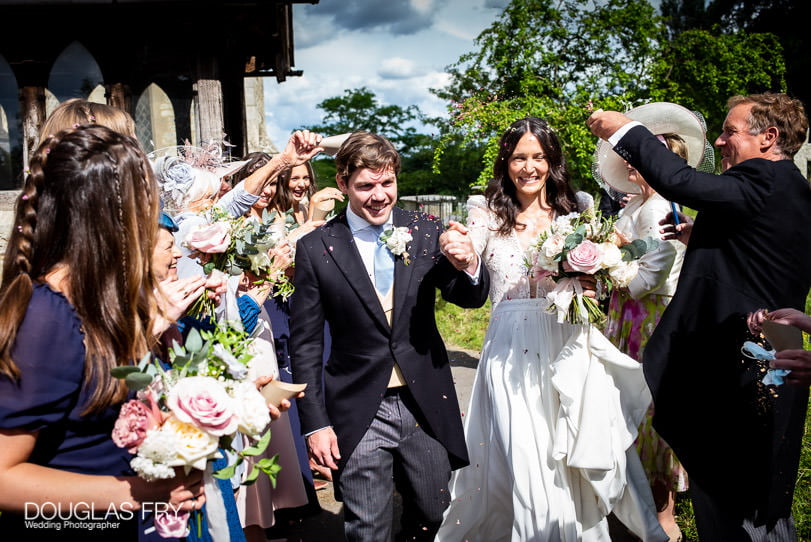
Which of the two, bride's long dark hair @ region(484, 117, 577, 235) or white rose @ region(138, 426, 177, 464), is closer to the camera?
white rose @ region(138, 426, 177, 464)

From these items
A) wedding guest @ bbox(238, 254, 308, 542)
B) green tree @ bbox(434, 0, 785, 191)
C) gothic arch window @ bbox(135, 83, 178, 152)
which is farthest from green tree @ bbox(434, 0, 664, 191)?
wedding guest @ bbox(238, 254, 308, 542)

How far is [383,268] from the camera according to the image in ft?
10.5

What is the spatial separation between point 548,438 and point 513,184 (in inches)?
62.8

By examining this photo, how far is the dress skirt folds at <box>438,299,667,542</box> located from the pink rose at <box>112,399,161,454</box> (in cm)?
224

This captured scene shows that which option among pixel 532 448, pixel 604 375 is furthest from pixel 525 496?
pixel 604 375

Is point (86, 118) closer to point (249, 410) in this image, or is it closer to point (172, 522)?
point (249, 410)

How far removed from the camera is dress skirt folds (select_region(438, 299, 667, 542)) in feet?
10.8

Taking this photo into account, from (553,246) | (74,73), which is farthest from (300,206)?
(74,73)

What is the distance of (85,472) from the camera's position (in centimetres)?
177

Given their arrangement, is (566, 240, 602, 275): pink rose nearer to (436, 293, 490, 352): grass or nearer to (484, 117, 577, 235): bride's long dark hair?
(484, 117, 577, 235): bride's long dark hair

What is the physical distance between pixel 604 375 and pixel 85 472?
2.65 meters

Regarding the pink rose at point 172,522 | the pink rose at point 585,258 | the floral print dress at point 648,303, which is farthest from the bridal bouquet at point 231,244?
the floral print dress at point 648,303

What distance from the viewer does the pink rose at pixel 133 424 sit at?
5.41ft

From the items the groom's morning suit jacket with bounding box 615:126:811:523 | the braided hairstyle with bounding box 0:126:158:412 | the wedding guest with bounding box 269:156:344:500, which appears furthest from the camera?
the wedding guest with bounding box 269:156:344:500
